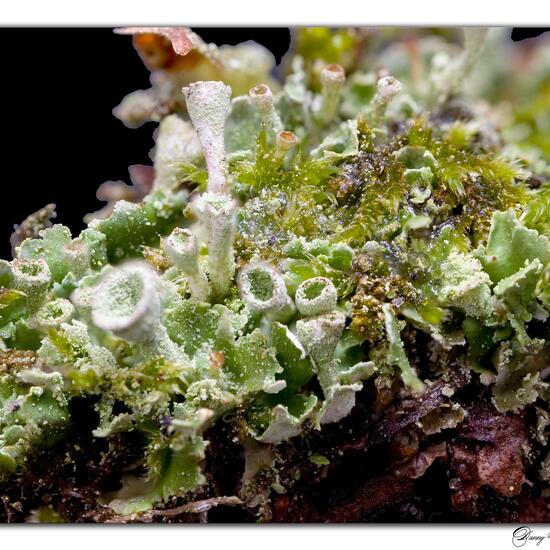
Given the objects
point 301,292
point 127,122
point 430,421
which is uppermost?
point 127,122

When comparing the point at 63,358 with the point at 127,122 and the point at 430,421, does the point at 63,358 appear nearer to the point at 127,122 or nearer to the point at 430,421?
the point at 430,421

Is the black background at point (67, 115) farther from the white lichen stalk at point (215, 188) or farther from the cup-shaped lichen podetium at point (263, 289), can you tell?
the cup-shaped lichen podetium at point (263, 289)

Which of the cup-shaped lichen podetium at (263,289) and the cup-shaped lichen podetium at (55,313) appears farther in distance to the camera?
the cup-shaped lichen podetium at (55,313)

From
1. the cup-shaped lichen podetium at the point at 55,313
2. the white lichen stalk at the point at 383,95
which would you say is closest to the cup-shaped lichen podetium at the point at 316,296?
the cup-shaped lichen podetium at the point at 55,313

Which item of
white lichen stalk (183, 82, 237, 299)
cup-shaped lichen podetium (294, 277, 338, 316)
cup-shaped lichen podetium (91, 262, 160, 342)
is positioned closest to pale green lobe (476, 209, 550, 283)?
cup-shaped lichen podetium (294, 277, 338, 316)

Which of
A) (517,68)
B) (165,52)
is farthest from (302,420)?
(517,68)

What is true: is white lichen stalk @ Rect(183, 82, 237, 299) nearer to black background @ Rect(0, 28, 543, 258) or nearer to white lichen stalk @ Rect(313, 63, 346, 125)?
white lichen stalk @ Rect(313, 63, 346, 125)

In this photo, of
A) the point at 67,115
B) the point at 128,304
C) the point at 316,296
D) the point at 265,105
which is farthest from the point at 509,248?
the point at 67,115
